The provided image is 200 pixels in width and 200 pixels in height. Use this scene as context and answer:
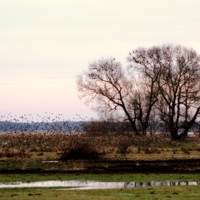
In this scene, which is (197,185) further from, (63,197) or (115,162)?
(115,162)

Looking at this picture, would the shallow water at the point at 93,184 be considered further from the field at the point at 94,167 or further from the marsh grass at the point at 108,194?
the marsh grass at the point at 108,194

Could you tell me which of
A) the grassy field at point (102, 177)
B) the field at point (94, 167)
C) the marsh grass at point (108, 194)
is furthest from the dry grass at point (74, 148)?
the marsh grass at point (108, 194)

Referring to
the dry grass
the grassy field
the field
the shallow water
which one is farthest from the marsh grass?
the dry grass

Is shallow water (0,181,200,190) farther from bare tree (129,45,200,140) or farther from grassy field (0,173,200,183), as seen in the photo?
bare tree (129,45,200,140)

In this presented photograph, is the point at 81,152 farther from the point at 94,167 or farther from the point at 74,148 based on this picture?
the point at 94,167

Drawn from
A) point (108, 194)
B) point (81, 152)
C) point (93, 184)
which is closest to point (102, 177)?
point (93, 184)

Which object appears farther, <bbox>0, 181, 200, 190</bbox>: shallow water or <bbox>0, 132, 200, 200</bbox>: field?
<bbox>0, 181, 200, 190</bbox>: shallow water

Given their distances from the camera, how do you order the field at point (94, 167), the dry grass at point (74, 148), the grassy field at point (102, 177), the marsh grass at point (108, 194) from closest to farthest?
1. the marsh grass at point (108, 194)
2. the field at point (94, 167)
3. the grassy field at point (102, 177)
4. the dry grass at point (74, 148)

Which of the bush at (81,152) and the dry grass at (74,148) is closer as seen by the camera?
the bush at (81,152)

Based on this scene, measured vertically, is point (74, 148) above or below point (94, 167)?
above

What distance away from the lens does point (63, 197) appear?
2212cm

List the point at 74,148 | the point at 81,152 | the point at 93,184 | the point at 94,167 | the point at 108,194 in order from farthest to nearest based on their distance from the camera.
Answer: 1. the point at 74,148
2. the point at 81,152
3. the point at 94,167
4. the point at 93,184
5. the point at 108,194

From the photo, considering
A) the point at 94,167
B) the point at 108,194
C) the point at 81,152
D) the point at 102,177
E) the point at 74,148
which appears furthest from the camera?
the point at 74,148

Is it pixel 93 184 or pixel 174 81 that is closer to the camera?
pixel 93 184
